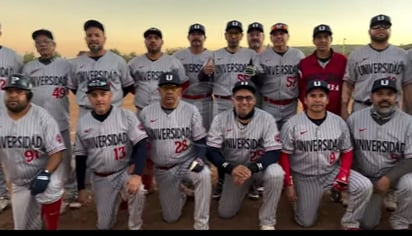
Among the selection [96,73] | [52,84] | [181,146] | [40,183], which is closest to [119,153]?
[181,146]

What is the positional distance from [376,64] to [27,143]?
4.18 meters

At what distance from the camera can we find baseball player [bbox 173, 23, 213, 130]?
658cm

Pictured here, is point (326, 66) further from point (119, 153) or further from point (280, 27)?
point (119, 153)

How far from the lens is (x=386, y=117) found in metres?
4.85

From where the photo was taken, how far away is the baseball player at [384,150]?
466 cm

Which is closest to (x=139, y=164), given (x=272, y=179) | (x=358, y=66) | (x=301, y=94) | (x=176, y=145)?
(x=176, y=145)

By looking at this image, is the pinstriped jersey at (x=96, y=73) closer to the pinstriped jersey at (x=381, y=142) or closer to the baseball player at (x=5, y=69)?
the baseball player at (x=5, y=69)

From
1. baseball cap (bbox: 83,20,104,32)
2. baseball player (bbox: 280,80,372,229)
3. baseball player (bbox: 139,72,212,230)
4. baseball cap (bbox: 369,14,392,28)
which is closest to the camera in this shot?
baseball player (bbox: 280,80,372,229)

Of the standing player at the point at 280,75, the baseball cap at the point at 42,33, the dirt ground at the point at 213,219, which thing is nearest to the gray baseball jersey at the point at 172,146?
the dirt ground at the point at 213,219

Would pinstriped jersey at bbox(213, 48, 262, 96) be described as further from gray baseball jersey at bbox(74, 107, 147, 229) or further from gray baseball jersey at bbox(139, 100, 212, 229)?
gray baseball jersey at bbox(74, 107, 147, 229)

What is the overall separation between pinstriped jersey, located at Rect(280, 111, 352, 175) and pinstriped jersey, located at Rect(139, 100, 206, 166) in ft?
3.43

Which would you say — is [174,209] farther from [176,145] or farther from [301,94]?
[301,94]

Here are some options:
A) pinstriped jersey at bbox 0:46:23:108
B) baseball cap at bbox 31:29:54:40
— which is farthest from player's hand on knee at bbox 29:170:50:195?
baseball cap at bbox 31:29:54:40

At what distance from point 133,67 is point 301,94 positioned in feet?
7.75
